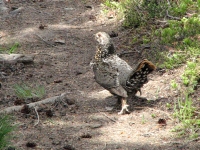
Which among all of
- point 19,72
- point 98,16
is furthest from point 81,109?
point 98,16

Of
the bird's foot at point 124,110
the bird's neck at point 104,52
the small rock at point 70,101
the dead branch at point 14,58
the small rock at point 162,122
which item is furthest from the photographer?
the dead branch at point 14,58

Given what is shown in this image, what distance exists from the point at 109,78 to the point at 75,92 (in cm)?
122

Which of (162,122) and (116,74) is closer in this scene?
(162,122)

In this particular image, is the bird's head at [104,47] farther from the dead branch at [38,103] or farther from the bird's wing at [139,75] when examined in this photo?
the dead branch at [38,103]

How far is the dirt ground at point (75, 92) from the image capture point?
6.23 metres

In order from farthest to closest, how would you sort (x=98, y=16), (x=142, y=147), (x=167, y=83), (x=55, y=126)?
(x=98, y=16) → (x=167, y=83) → (x=55, y=126) → (x=142, y=147)

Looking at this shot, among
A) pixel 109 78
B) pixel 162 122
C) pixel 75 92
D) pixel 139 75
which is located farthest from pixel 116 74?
pixel 75 92

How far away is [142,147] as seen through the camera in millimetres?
5996

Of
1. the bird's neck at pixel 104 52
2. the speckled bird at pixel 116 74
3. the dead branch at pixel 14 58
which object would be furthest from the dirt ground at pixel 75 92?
the bird's neck at pixel 104 52

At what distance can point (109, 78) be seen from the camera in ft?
23.4

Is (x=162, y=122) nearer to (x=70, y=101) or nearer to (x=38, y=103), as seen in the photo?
(x=70, y=101)

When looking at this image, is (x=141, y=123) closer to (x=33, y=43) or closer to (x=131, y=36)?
(x=131, y=36)

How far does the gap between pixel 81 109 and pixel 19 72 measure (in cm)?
233

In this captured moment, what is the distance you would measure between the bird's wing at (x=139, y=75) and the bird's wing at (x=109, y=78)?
0.51 ft
